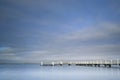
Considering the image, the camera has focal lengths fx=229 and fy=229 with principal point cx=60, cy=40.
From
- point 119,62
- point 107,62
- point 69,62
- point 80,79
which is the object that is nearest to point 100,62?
point 107,62

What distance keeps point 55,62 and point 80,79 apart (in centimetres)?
5704

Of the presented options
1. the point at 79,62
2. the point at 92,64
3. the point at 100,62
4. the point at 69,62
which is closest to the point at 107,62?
the point at 100,62

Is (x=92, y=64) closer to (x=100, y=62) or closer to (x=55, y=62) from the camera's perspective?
(x=100, y=62)

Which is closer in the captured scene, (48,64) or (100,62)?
(100,62)

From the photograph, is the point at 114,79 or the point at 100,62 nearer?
the point at 114,79

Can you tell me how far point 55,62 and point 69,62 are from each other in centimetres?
871

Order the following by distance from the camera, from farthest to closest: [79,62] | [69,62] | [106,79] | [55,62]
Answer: [55,62], [69,62], [79,62], [106,79]

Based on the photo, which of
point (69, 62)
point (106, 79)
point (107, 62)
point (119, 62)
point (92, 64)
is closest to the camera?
point (106, 79)

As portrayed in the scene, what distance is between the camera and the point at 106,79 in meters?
25.1

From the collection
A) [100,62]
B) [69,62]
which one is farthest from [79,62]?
[100,62]

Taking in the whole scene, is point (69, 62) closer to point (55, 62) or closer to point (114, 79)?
point (55, 62)

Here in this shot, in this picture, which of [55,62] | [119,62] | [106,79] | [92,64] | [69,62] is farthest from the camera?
[55,62]

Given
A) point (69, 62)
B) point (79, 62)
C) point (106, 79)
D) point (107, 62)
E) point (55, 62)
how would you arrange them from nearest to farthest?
point (106, 79)
point (107, 62)
point (79, 62)
point (69, 62)
point (55, 62)

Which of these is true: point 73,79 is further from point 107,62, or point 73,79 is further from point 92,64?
point 92,64
